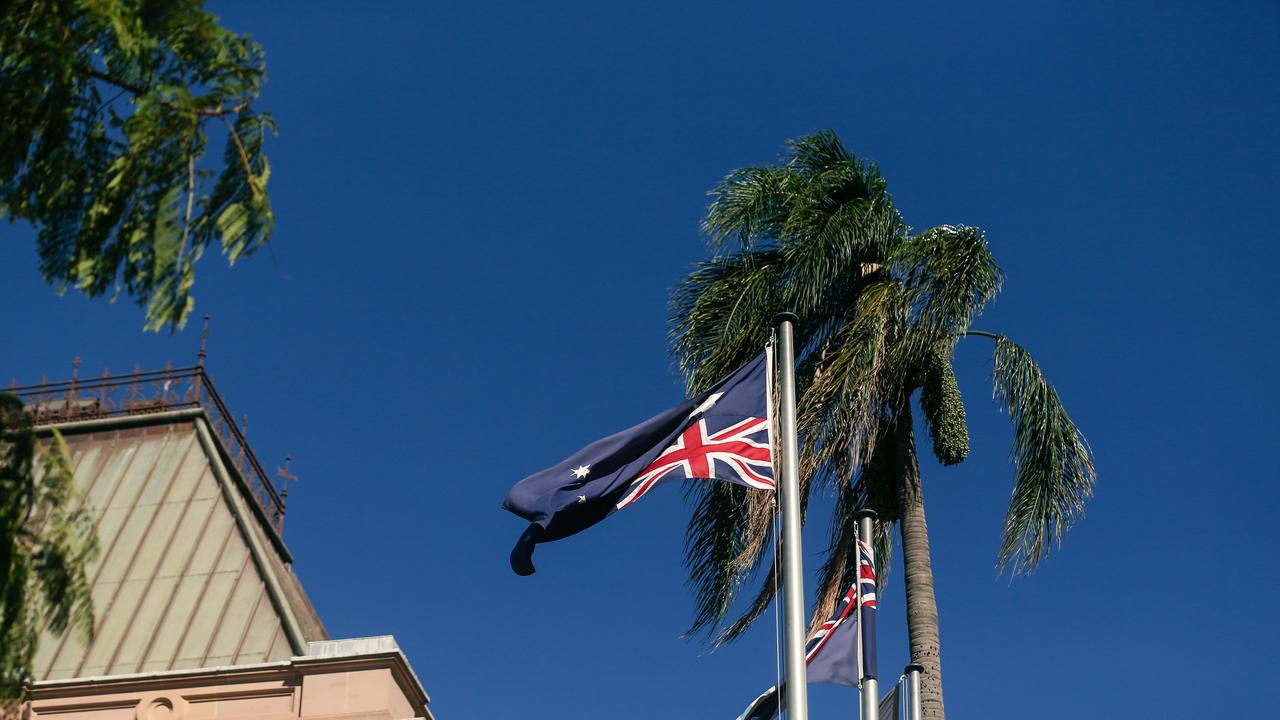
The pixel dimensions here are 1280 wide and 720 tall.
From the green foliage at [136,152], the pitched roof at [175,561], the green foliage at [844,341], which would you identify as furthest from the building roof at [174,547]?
the green foliage at [136,152]

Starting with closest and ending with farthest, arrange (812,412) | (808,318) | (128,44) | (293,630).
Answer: (128,44) < (812,412) < (808,318) < (293,630)

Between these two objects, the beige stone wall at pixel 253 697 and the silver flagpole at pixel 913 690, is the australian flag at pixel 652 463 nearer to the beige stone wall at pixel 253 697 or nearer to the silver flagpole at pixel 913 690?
the silver flagpole at pixel 913 690

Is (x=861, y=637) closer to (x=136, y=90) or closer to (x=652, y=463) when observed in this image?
(x=652, y=463)

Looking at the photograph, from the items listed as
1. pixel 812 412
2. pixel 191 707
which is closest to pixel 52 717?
pixel 191 707

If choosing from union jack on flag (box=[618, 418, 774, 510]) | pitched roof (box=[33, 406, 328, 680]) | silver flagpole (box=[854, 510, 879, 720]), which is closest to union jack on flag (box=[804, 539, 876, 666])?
silver flagpole (box=[854, 510, 879, 720])

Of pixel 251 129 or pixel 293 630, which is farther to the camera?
pixel 293 630

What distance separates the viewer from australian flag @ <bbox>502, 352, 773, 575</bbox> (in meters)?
13.2

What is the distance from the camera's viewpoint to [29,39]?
8578 mm

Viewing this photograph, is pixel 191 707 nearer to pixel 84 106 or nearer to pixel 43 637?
pixel 43 637

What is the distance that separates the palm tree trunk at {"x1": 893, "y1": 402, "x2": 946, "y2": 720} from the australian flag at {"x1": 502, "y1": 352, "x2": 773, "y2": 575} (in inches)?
152

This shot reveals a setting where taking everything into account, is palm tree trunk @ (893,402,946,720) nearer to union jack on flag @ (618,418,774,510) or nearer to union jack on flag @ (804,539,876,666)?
union jack on flag @ (804,539,876,666)

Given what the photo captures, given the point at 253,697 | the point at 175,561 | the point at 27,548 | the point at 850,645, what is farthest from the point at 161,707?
the point at 27,548

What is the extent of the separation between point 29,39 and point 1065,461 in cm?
1231

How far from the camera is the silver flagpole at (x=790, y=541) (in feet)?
38.2
